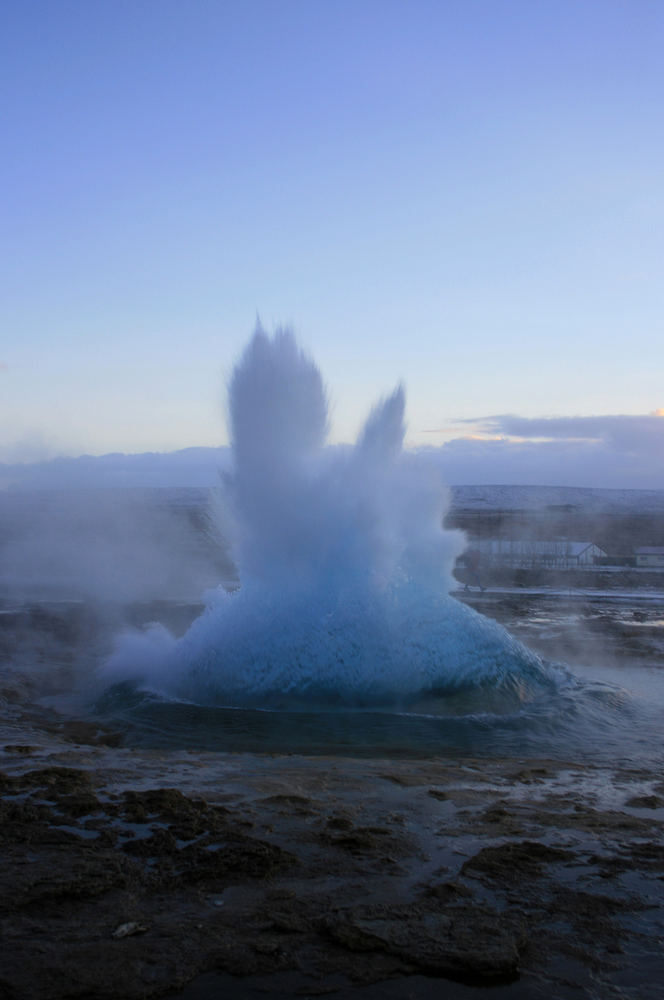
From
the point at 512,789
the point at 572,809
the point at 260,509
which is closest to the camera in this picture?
the point at 572,809

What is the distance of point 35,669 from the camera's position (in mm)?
11594

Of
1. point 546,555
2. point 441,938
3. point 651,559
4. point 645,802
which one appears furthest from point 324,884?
point 651,559

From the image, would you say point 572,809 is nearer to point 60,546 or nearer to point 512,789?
point 512,789

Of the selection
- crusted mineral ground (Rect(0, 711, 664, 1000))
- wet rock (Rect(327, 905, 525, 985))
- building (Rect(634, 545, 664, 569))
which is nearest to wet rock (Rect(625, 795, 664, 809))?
crusted mineral ground (Rect(0, 711, 664, 1000))

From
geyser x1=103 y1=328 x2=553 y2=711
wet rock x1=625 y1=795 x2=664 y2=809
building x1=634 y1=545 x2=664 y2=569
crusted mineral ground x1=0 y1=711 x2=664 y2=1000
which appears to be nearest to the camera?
crusted mineral ground x1=0 y1=711 x2=664 y2=1000

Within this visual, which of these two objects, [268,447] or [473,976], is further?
[268,447]

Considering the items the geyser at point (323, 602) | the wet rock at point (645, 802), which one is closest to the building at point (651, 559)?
the geyser at point (323, 602)

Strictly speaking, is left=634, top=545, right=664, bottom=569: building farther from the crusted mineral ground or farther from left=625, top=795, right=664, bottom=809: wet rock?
the crusted mineral ground

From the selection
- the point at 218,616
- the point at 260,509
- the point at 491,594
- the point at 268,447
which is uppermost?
the point at 268,447

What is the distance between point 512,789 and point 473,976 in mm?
3032

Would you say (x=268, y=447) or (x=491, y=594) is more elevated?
(x=268, y=447)

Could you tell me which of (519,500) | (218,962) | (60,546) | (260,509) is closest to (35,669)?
(260,509)

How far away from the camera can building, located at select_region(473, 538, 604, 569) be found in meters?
37.2

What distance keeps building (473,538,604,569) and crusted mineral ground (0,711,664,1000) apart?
3110 centimetres
